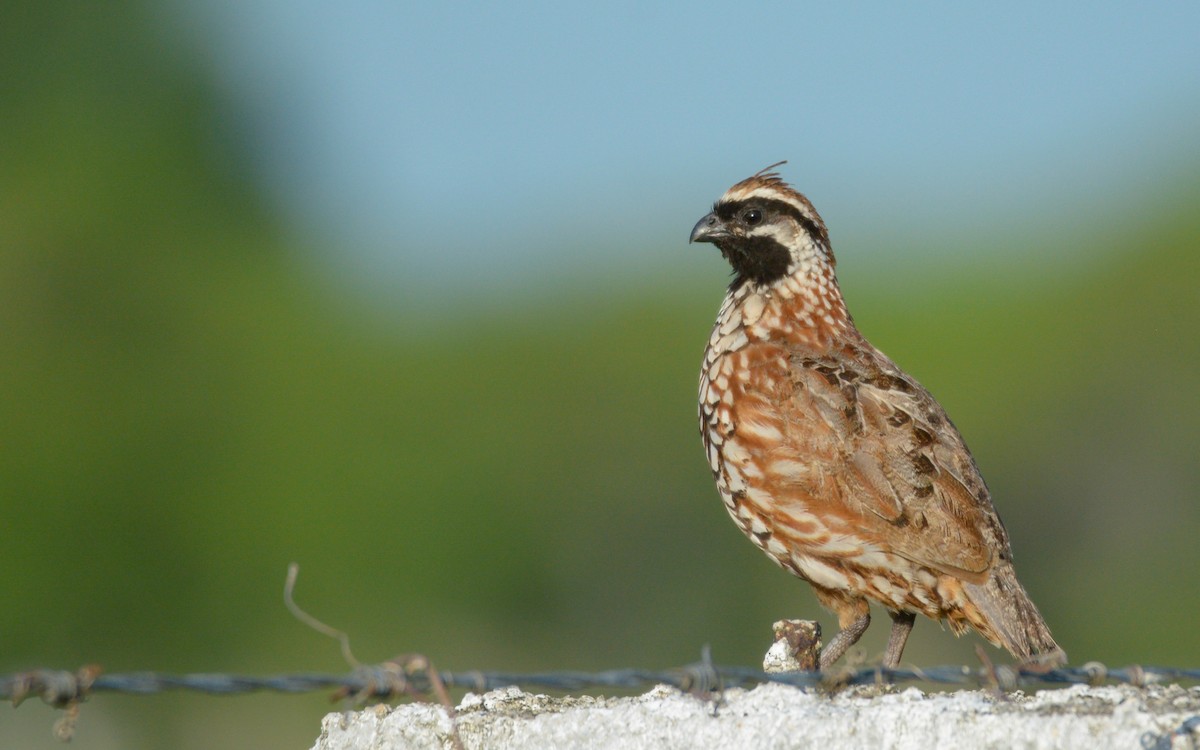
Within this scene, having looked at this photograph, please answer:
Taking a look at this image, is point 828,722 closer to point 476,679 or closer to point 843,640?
point 476,679

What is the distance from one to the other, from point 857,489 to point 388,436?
34244mm

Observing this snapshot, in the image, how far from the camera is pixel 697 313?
158 feet

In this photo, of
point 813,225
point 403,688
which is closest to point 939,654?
point 813,225

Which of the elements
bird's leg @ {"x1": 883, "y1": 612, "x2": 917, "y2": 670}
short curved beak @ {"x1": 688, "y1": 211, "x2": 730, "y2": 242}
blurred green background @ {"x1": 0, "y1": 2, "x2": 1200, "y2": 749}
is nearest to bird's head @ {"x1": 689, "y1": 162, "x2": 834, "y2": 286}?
short curved beak @ {"x1": 688, "y1": 211, "x2": 730, "y2": 242}

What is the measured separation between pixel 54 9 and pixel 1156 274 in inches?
1268

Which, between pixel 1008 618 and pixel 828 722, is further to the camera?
pixel 1008 618

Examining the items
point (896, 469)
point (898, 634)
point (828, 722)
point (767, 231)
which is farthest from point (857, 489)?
point (828, 722)

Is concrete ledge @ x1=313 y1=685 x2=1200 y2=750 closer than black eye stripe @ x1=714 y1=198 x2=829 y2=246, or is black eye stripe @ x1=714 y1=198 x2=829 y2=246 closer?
concrete ledge @ x1=313 y1=685 x2=1200 y2=750

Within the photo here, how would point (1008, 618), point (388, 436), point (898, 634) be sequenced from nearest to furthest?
point (1008, 618), point (898, 634), point (388, 436)

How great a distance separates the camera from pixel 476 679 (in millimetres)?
4527

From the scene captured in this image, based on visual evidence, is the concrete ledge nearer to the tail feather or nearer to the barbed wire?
the barbed wire

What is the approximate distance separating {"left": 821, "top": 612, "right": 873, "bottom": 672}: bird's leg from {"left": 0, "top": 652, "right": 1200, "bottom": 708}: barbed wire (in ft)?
8.06

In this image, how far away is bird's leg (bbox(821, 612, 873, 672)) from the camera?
25.5ft

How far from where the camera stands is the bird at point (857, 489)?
7.54m
